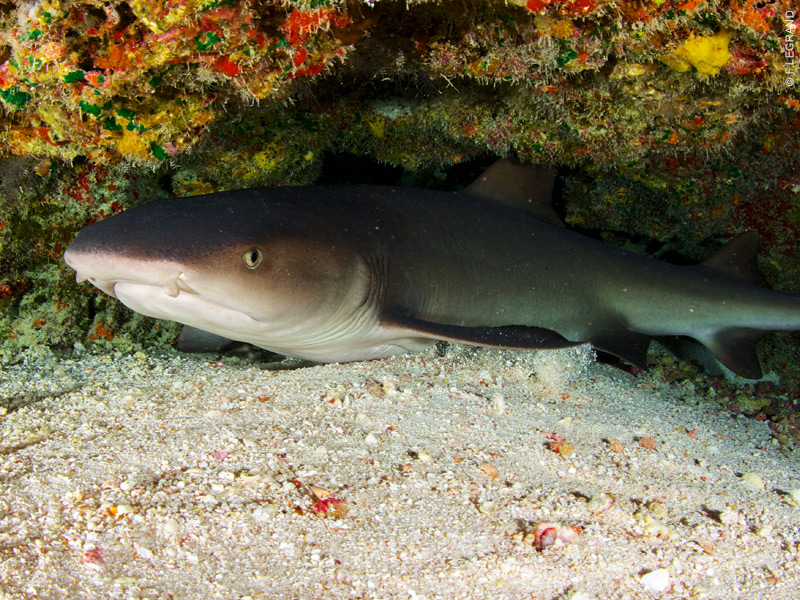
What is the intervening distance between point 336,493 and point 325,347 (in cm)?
154

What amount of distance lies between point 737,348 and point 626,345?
3.90 ft

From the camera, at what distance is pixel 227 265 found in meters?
2.33

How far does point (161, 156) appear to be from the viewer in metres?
2.52

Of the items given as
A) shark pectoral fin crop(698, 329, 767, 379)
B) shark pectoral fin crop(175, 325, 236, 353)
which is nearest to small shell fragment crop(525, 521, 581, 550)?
shark pectoral fin crop(175, 325, 236, 353)

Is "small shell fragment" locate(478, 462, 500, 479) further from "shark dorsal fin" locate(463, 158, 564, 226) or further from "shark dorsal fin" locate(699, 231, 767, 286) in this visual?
"shark dorsal fin" locate(699, 231, 767, 286)

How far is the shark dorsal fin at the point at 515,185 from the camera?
3977 millimetres

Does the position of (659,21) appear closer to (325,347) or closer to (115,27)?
(115,27)

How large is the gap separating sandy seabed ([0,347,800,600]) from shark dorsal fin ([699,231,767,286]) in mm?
1919

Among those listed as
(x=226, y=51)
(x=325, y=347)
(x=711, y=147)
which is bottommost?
(x=325, y=347)

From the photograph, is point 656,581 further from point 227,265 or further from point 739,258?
point 739,258

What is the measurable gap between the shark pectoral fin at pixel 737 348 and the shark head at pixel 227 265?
10.8 ft

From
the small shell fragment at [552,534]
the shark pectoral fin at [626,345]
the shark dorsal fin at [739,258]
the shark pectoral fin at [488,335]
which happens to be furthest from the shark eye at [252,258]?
the shark dorsal fin at [739,258]

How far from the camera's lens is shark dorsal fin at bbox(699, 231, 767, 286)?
4.26 m

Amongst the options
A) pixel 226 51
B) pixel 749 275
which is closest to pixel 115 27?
pixel 226 51
